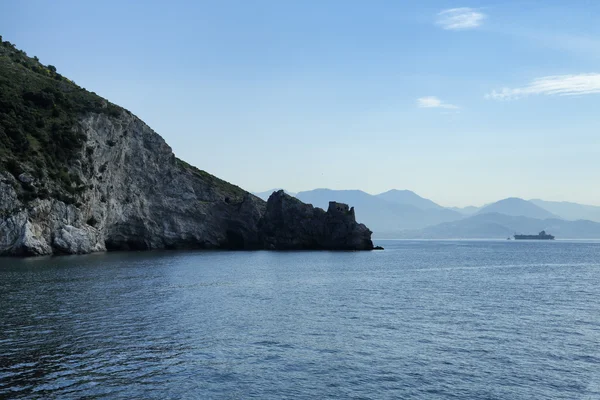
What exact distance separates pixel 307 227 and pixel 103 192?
68.5 m

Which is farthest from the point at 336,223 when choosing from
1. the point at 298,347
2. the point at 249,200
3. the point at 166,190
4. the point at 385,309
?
the point at 298,347

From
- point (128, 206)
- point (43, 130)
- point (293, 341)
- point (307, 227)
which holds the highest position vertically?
point (43, 130)

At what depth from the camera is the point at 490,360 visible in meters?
32.3

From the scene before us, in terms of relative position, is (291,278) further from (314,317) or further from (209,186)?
(209,186)

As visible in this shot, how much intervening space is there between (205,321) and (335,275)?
45.9m

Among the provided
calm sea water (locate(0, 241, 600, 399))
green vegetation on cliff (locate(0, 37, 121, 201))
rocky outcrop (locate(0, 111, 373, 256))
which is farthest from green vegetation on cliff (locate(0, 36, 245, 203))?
calm sea water (locate(0, 241, 600, 399))

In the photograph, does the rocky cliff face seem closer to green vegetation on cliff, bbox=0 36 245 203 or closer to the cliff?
the cliff

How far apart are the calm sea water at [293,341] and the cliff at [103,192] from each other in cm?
4538

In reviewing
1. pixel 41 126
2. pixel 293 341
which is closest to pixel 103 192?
pixel 41 126

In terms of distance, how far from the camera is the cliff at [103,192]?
110 m

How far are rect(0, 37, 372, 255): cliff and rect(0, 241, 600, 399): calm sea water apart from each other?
45.4 metres

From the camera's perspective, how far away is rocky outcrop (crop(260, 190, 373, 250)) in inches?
6890

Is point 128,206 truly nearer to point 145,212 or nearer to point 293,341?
point 145,212

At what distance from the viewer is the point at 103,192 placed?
13775 centimetres
